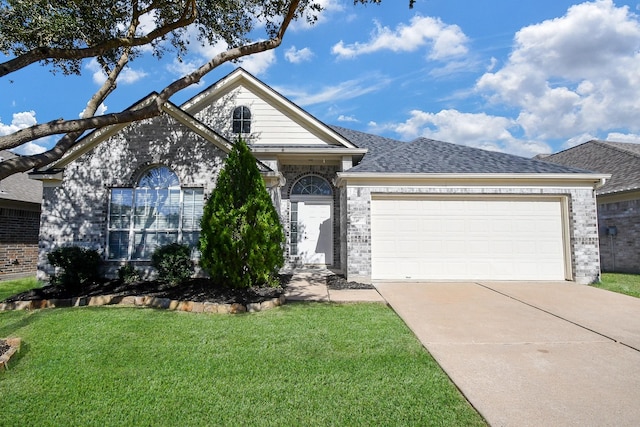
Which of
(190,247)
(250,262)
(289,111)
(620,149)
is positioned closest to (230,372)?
(250,262)

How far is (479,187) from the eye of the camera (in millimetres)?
9562

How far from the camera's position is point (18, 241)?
37.7ft

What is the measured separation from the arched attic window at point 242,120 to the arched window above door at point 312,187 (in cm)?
265

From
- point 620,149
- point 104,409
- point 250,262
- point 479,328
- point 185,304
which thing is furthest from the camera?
point 620,149

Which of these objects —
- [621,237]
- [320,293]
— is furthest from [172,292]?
[621,237]

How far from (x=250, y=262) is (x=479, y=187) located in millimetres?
6749

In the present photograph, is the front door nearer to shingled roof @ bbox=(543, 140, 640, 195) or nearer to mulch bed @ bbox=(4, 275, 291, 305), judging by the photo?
mulch bed @ bbox=(4, 275, 291, 305)

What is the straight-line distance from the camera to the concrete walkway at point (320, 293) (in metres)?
7.21

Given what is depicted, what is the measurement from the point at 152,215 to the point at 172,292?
2.79 meters

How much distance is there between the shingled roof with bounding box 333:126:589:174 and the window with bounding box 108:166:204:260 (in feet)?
15.8

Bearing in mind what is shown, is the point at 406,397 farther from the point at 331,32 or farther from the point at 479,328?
the point at 331,32

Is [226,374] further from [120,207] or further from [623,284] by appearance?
[623,284]

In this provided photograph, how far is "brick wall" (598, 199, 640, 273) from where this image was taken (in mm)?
11602

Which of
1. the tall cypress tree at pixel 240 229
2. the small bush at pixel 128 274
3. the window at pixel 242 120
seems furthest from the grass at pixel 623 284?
the small bush at pixel 128 274
